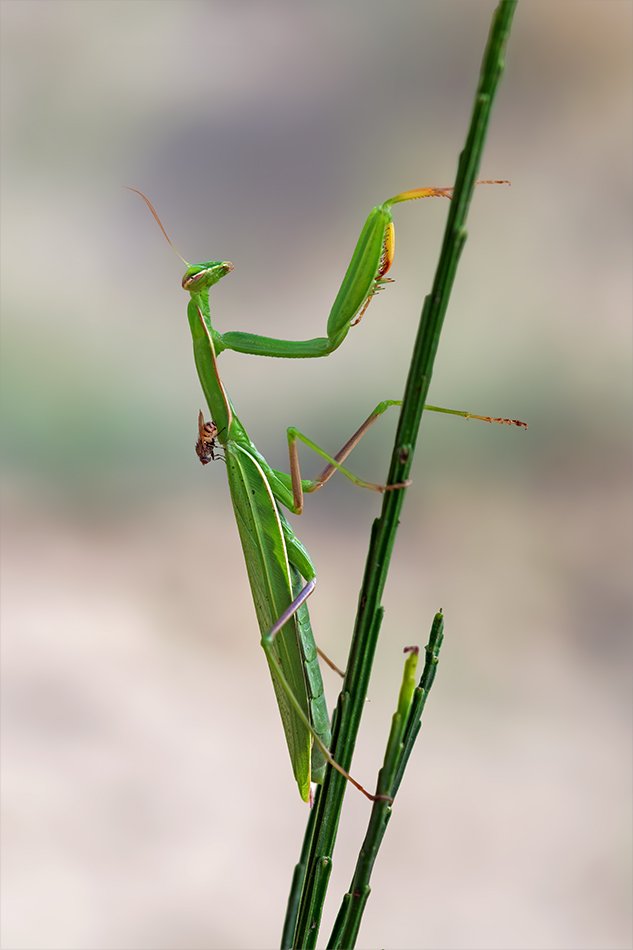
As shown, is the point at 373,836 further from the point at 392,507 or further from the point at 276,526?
the point at 276,526

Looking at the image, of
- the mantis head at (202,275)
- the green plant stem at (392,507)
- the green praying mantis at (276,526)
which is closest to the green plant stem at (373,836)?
the green plant stem at (392,507)

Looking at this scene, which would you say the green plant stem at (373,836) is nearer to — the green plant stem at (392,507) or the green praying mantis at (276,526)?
the green plant stem at (392,507)

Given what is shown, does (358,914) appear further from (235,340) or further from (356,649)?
(235,340)

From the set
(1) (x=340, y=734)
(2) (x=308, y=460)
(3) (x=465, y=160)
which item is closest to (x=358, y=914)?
(1) (x=340, y=734)

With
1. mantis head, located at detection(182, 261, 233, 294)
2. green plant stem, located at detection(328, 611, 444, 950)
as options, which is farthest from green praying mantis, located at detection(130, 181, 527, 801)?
green plant stem, located at detection(328, 611, 444, 950)

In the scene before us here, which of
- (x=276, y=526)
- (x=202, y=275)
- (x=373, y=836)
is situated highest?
(x=202, y=275)

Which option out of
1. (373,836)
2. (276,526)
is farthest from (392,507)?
(276,526)

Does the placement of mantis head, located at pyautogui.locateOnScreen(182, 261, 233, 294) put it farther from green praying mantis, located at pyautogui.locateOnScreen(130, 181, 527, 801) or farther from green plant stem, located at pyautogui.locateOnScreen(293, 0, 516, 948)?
green plant stem, located at pyautogui.locateOnScreen(293, 0, 516, 948)

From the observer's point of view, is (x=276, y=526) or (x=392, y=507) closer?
(x=392, y=507)
